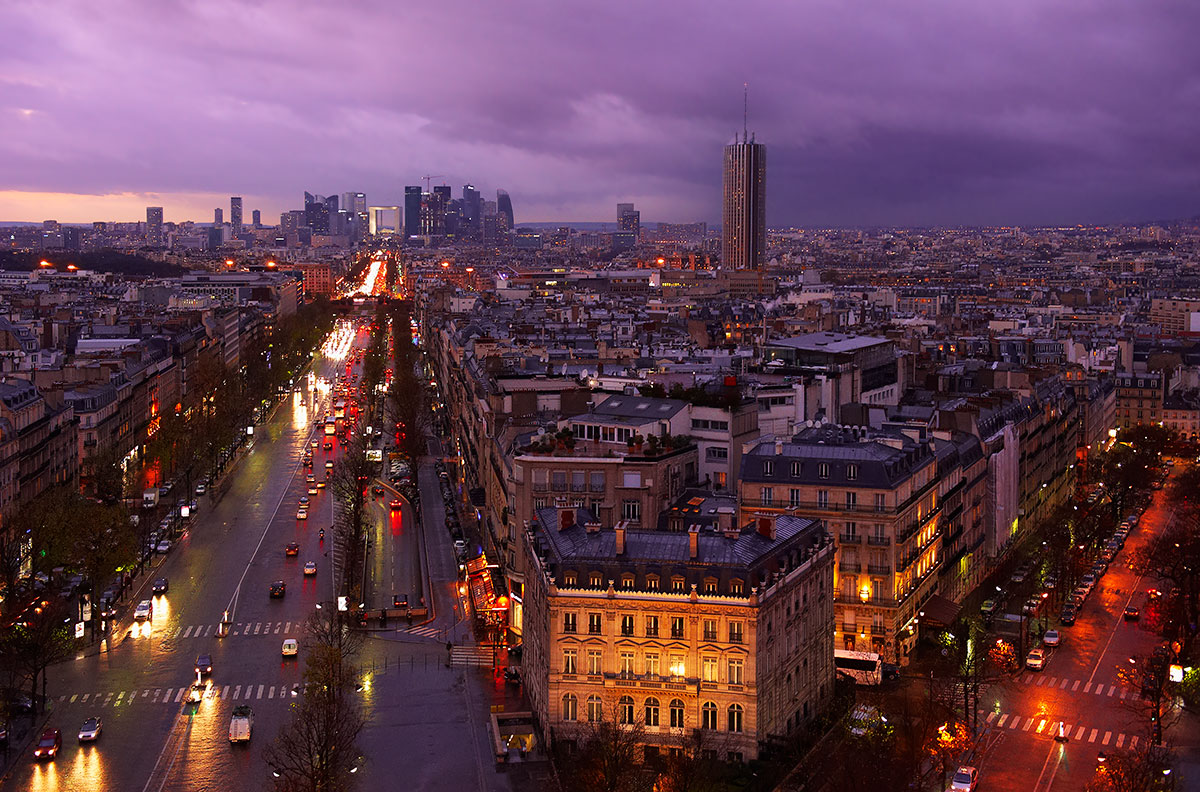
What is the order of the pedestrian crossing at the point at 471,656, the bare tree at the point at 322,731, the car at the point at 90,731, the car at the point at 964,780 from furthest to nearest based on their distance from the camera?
the pedestrian crossing at the point at 471,656
the car at the point at 90,731
the car at the point at 964,780
the bare tree at the point at 322,731

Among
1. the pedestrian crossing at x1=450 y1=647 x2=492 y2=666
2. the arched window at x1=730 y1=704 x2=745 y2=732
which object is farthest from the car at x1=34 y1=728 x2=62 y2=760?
the arched window at x1=730 y1=704 x2=745 y2=732

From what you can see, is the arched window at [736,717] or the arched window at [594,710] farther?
the arched window at [594,710]

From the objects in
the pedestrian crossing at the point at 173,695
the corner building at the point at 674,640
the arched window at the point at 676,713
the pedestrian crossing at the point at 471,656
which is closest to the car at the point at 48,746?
the pedestrian crossing at the point at 173,695

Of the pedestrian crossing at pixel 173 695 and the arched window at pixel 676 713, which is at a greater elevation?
the arched window at pixel 676 713

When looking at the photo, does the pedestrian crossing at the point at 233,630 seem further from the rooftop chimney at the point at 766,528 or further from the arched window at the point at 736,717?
the arched window at the point at 736,717

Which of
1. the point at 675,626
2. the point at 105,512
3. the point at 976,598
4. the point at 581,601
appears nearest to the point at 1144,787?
the point at 675,626

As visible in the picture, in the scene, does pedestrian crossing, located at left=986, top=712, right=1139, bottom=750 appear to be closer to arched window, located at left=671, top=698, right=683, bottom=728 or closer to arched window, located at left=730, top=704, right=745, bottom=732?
arched window, located at left=730, top=704, right=745, bottom=732
